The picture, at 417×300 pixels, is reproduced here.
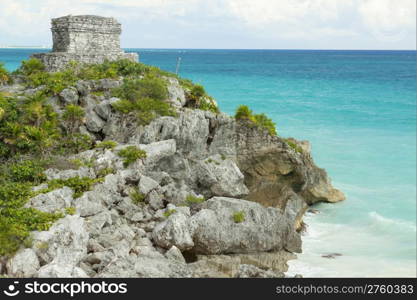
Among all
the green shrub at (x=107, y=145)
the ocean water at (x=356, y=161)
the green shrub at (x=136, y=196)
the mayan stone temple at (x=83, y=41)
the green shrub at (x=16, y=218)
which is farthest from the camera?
the mayan stone temple at (x=83, y=41)

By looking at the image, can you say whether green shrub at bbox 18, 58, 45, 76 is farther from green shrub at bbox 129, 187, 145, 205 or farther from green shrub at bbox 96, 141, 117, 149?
green shrub at bbox 129, 187, 145, 205

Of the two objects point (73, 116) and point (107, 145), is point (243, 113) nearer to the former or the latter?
point (107, 145)

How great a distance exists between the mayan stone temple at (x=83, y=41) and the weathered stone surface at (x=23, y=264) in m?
12.4

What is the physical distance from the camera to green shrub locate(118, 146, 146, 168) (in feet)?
47.9

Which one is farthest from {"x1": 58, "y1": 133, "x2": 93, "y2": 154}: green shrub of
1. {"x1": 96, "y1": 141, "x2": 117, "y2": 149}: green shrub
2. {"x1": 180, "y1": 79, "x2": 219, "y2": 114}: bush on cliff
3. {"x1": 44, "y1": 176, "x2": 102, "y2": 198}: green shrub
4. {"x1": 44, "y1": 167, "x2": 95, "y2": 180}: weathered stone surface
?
{"x1": 180, "y1": 79, "x2": 219, "y2": 114}: bush on cliff

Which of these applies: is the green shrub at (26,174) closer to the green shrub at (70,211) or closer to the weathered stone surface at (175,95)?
the green shrub at (70,211)

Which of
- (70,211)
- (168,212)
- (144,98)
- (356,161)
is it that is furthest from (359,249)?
(356,161)

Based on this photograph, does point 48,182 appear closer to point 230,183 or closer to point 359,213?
point 230,183

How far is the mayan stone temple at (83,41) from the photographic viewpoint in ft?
69.0

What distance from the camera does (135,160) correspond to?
14.7 m

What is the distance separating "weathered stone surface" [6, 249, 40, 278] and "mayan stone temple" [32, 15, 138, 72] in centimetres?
1241

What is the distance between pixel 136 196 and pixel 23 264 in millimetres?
4174

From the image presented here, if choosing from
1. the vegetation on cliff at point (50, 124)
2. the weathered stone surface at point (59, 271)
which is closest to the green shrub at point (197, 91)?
the vegetation on cliff at point (50, 124)

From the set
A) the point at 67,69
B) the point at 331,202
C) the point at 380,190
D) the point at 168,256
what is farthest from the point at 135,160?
the point at 380,190
